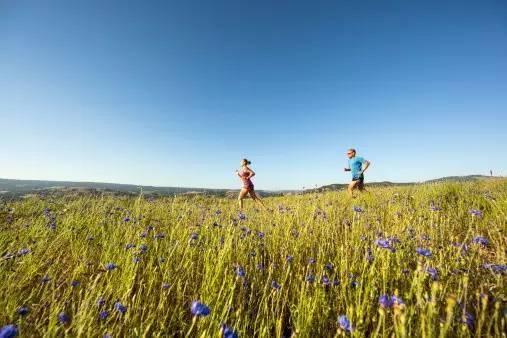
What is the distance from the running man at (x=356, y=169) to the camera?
28.4 feet

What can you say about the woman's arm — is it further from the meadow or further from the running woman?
the meadow

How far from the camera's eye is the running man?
8.66 m

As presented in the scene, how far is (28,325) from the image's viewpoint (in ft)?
4.73

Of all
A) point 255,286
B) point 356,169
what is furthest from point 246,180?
point 255,286

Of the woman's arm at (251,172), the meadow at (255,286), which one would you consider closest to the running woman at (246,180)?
the woman's arm at (251,172)

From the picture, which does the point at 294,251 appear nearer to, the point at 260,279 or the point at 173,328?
the point at 260,279

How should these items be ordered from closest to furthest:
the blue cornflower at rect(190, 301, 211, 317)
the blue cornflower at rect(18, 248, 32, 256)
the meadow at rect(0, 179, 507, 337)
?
the blue cornflower at rect(190, 301, 211, 317)
the meadow at rect(0, 179, 507, 337)
the blue cornflower at rect(18, 248, 32, 256)

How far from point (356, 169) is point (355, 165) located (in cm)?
16

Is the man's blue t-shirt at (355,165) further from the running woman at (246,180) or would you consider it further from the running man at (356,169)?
the running woman at (246,180)

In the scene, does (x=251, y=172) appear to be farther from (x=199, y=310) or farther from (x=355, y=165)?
(x=199, y=310)

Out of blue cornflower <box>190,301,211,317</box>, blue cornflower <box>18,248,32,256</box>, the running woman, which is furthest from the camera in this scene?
the running woman

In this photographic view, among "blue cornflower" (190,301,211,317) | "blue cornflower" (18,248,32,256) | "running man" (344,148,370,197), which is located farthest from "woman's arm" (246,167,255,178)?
"blue cornflower" (190,301,211,317)

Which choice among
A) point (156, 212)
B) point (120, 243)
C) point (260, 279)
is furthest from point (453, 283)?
point (156, 212)

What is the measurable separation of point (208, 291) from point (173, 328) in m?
0.29
